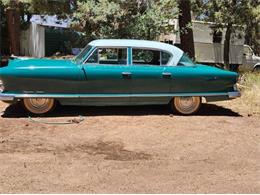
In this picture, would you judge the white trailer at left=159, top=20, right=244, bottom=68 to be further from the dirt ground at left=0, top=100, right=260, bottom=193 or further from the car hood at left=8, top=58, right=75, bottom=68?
the car hood at left=8, top=58, right=75, bottom=68

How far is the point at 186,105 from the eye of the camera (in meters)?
9.84

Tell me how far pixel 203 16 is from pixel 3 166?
59.9 ft

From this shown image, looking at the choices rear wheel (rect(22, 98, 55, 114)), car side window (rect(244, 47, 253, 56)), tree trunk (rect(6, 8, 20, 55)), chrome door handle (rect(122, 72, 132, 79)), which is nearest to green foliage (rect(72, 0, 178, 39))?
chrome door handle (rect(122, 72, 132, 79))

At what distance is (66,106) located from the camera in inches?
393

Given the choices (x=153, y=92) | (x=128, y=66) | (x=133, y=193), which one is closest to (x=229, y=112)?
(x=153, y=92)

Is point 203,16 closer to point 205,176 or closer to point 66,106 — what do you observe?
point 66,106

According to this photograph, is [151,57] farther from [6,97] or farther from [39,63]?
[6,97]

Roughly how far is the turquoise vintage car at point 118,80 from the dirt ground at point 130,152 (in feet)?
1.19

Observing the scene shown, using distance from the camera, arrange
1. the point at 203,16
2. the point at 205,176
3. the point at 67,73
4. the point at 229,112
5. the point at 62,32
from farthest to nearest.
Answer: the point at 62,32, the point at 203,16, the point at 229,112, the point at 67,73, the point at 205,176

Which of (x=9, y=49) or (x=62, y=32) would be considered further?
(x=62, y=32)

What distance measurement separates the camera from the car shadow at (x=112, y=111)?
373 inches

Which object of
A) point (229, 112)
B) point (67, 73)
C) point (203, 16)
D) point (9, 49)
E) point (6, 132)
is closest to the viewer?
point (6, 132)

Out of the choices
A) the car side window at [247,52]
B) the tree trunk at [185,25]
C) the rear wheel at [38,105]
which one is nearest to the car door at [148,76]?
the rear wheel at [38,105]

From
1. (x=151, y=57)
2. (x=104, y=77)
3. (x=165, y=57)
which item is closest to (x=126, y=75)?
(x=104, y=77)
